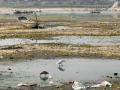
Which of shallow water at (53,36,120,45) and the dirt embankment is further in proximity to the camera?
shallow water at (53,36,120,45)

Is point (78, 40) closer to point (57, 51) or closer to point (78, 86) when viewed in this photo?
point (57, 51)

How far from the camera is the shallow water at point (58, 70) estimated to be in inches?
1005

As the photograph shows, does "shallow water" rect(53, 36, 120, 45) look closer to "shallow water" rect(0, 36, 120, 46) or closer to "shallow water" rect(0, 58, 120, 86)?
"shallow water" rect(0, 36, 120, 46)

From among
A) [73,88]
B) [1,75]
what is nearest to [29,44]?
[1,75]

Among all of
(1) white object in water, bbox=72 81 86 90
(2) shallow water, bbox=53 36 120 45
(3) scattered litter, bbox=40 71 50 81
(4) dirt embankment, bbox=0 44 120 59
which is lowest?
(2) shallow water, bbox=53 36 120 45

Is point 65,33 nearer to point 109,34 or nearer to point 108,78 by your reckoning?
point 109,34

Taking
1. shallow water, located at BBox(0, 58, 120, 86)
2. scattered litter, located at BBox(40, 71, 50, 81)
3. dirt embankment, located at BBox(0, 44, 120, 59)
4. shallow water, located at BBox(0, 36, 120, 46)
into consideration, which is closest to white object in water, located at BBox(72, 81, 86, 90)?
shallow water, located at BBox(0, 58, 120, 86)

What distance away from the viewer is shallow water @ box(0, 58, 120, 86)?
25.5m

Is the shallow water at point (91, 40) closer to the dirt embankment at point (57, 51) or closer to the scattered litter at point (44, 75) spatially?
the dirt embankment at point (57, 51)

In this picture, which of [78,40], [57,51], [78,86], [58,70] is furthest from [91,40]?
[78,86]

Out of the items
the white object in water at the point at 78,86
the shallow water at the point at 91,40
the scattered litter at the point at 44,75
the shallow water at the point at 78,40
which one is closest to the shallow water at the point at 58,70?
the scattered litter at the point at 44,75

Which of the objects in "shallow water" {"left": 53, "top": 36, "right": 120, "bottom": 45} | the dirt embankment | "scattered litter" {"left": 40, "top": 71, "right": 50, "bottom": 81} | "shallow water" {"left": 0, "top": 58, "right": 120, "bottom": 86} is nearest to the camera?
"shallow water" {"left": 0, "top": 58, "right": 120, "bottom": 86}

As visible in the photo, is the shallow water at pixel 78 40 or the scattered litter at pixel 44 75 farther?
the shallow water at pixel 78 40

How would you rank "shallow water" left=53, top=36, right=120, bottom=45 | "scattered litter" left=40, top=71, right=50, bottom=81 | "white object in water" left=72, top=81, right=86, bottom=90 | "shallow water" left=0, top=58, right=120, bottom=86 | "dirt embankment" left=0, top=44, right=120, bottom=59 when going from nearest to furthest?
"white object in water" left=72, top=81, right=86, bottom=90 → "shallow water" left=0, top=58, right=120, bottom=86 → "scattered litter" left=40, top=71, right=50, bottom=81 → "dirt embankment" left=0, top=44, right=120, bottom=59 → "shallow water" left=53, top=36, right=120, bottom=45
